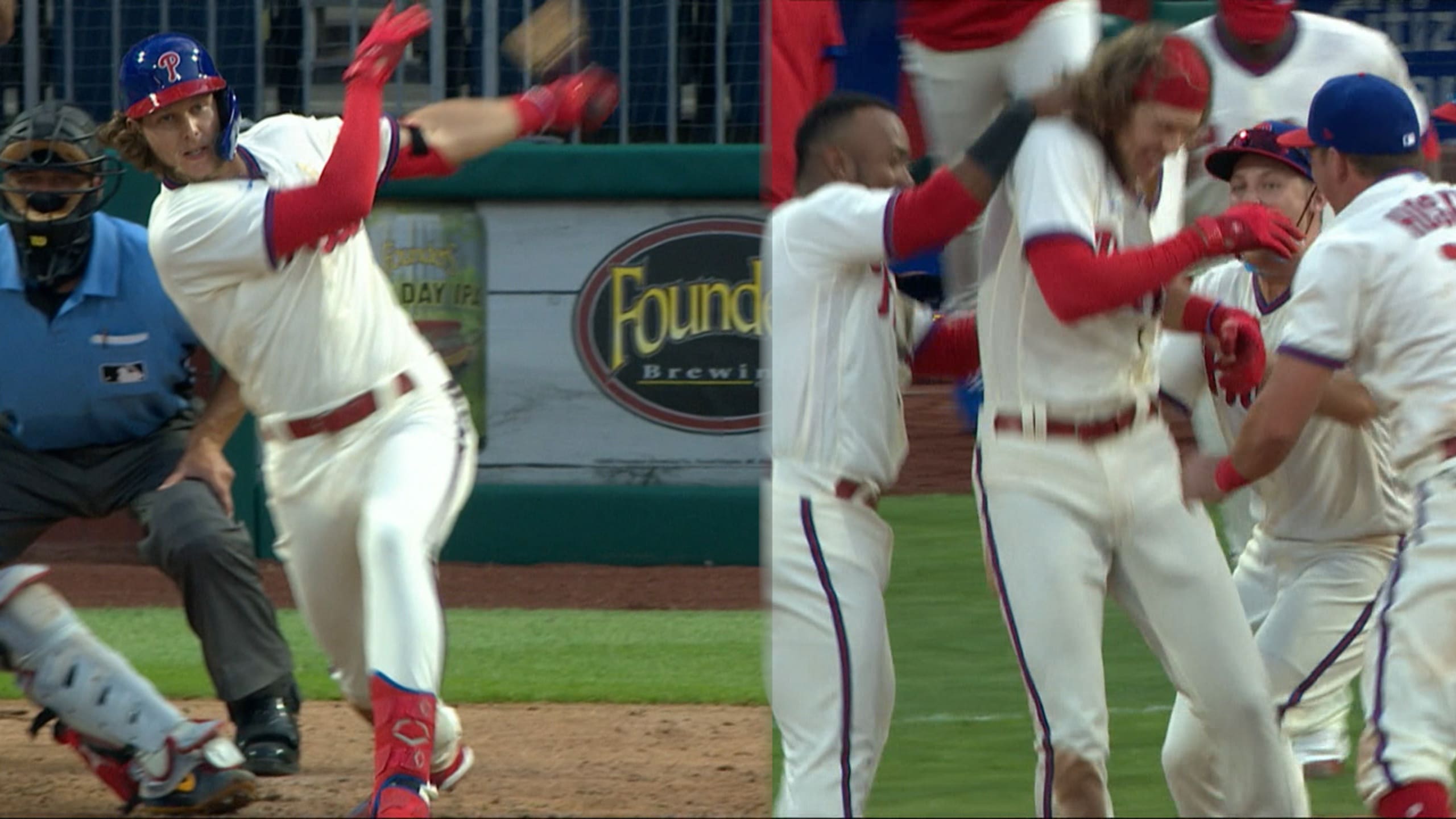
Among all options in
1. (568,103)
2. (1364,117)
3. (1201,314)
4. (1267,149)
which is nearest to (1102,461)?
(1201,314)

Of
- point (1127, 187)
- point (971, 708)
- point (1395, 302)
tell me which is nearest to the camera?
point (1127, 187)

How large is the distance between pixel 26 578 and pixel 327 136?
3.90 feet

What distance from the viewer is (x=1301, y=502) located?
449 cm

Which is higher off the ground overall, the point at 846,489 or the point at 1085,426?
the point at 1085,426

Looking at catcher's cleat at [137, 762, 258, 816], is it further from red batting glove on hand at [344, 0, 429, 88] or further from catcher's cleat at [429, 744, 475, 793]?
red batting glove on hand at [344, 0, 429, 88]

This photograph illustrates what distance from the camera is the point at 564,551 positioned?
8727 millimetres

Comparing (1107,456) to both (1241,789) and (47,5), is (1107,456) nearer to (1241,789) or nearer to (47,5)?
(1241,789)

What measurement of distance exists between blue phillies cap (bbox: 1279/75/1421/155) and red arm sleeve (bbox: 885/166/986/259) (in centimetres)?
81

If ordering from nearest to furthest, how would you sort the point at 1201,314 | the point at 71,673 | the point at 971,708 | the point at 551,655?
the point at 1201,314, the point at 71,673, the point at 971,708, the point at 551,655

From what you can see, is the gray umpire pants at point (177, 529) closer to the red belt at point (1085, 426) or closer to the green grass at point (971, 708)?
the green grass at point (971, 708)

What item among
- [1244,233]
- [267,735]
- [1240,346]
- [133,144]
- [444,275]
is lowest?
[267,735]

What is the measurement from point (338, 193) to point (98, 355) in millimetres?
1354

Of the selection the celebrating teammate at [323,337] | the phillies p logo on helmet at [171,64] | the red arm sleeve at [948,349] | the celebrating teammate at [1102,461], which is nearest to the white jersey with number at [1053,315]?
the celebrating teammate at [1102,461]

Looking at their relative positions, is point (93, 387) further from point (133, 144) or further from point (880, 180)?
point (880, 180)
